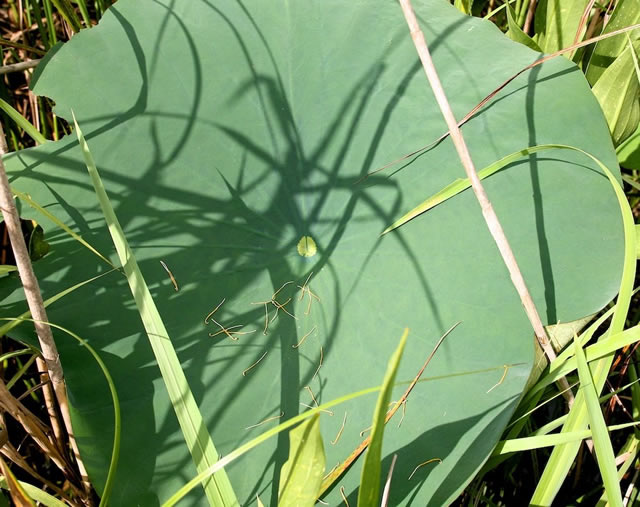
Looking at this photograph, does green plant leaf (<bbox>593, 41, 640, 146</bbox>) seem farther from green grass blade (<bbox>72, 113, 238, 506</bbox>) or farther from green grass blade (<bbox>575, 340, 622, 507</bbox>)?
green grass blade (<bbox>72, 113, 238, 506</bbox>)

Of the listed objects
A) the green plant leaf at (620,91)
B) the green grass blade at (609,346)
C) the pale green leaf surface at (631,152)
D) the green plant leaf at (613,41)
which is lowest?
the green grass blade at (609,346)

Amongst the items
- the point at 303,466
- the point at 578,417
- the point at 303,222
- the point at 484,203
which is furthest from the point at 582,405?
the point at 303,222

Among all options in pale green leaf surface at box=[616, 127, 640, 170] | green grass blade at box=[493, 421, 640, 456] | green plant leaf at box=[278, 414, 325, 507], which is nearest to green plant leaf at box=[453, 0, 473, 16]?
pale green leaf surface at box=[616, 127, 640, 170]

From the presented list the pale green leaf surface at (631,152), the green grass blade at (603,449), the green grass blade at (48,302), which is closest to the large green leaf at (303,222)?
the green grass blade at (48,302)

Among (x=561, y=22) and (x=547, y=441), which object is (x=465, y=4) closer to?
(x=561, y=22)

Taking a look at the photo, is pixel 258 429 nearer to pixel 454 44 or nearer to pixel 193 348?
pixel 193 348

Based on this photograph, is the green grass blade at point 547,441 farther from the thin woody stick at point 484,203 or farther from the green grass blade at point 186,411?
the green grass blade at point 186,411
